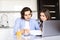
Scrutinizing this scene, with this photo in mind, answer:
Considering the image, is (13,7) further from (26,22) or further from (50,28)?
(50,28)

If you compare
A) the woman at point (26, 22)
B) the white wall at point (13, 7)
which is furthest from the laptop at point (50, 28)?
the white wall at point (13, 7)

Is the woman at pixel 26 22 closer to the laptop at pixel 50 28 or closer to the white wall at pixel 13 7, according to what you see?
the laptop at pixel 50 28

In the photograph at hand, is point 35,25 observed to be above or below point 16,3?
below

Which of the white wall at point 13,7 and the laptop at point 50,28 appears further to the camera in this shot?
the white wall at point 13,7

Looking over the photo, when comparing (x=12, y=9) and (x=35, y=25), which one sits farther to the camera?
(x=12, y=9)

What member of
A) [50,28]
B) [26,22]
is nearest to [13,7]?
[26,22]

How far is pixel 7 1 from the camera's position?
3572 millimetres

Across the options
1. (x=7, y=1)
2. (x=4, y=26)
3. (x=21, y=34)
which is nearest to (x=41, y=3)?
(x=7, y=1)

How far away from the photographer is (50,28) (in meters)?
1.62

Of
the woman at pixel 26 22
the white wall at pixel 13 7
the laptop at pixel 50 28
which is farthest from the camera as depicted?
the white wall at pixel 13 7

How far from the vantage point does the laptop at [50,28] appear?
1.60 metres

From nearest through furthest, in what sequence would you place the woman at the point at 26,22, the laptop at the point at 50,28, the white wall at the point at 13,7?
the laptop at the point at 50,28 → the woman at the point at 26,22 → the white wall at the point at 13,7

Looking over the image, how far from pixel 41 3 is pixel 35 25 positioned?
1222 mm

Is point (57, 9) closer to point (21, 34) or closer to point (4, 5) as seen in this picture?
point (4, 5)
